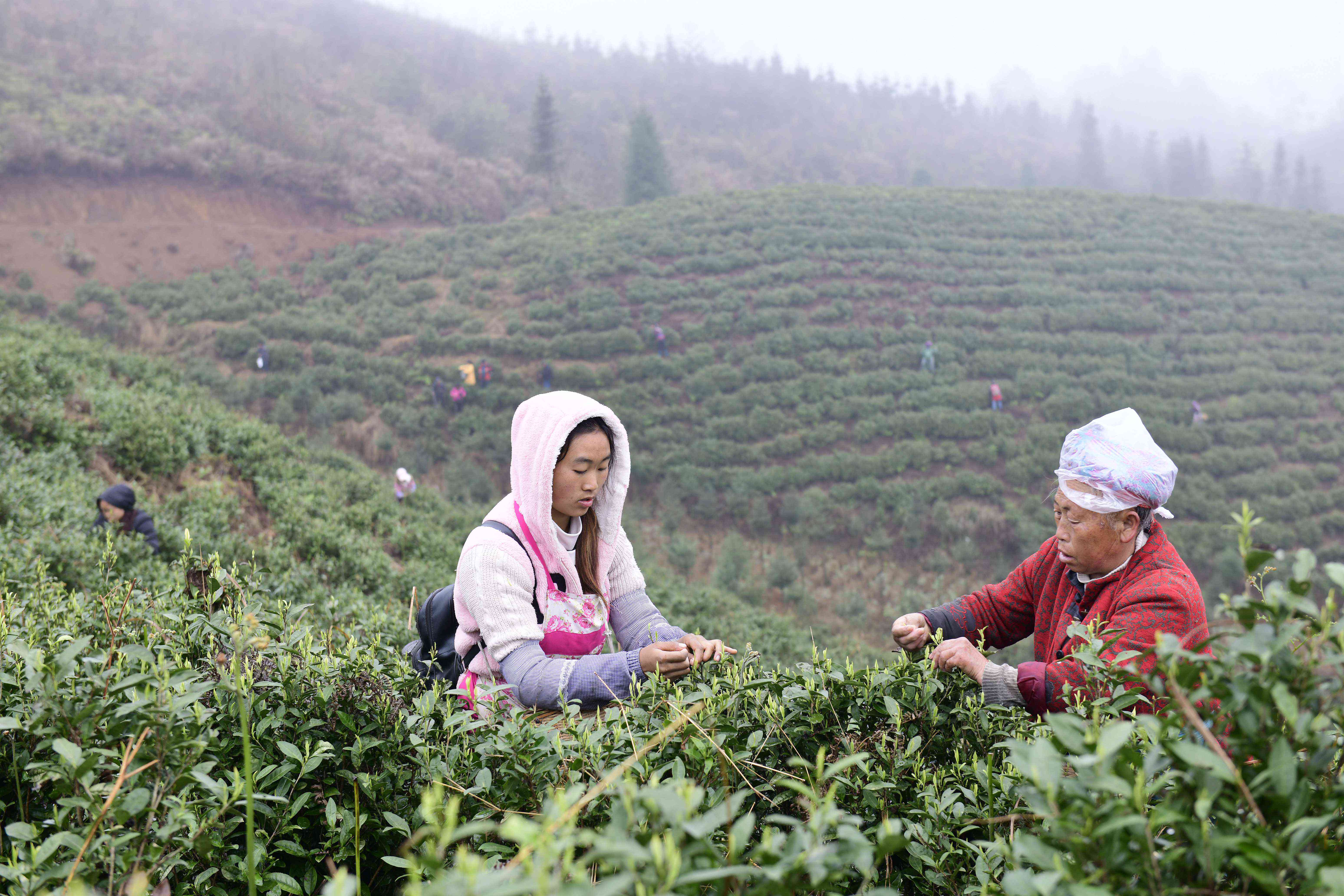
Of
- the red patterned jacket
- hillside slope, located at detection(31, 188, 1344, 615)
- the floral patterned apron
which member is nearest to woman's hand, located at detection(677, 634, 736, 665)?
the floral patterned apron

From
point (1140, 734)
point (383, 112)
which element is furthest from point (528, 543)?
point (383, 112)

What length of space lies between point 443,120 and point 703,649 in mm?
40553

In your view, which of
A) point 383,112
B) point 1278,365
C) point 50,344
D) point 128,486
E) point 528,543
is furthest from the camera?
point 383,112

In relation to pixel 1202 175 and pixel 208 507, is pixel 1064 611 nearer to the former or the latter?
pixel 208 507

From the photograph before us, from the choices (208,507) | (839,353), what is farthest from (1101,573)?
(839,353)

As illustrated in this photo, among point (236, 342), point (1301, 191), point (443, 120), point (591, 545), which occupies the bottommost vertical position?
point (236, 342)

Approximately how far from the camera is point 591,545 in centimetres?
233

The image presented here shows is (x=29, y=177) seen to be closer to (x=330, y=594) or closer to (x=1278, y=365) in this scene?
(x=330, y=594)

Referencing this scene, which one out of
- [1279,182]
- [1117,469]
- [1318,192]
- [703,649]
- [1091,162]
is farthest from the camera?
[1279,182]

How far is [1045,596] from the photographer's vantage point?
2.31 m

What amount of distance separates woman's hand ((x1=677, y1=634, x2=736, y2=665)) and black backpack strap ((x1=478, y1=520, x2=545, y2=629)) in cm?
46

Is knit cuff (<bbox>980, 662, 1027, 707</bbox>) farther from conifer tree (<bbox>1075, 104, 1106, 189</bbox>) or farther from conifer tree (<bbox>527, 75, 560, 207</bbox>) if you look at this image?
conifer tree (<bbox>1075, 104, 1106, 189</bbox>)

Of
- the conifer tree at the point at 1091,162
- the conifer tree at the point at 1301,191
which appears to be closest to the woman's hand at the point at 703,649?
the conifer tree at the point at 1091,162

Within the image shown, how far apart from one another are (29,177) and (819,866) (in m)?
29.8
